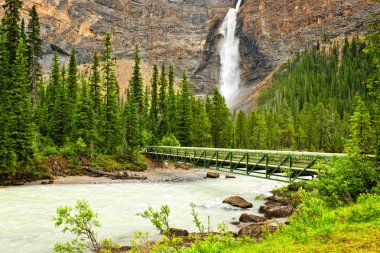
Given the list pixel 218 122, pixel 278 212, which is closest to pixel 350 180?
pixel 278 212

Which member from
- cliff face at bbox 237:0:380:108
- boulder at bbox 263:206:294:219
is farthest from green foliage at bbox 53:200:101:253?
cliff face at bbox 237:0:380:108

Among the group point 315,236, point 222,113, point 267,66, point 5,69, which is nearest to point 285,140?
point 222,113

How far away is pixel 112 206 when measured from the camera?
2270 centimetres

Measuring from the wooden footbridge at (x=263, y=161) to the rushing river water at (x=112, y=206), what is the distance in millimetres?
2447

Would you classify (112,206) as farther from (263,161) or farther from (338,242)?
(338,242)

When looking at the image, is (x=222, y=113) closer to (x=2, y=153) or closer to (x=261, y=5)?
(x=2, y=153)

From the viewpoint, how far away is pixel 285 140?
81812 millimetres

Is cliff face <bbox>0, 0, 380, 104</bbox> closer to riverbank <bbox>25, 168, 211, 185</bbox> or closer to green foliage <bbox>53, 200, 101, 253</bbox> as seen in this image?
riverbank <bbox>25, 168, 211, 185</bbox>

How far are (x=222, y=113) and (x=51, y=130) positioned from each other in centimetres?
3232

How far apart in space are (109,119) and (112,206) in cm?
2832

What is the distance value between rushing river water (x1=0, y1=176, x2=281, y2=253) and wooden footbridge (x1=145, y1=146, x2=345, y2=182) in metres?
2.45

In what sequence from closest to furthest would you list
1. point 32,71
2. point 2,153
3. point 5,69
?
point 2,153
point 5,69
point 32,71

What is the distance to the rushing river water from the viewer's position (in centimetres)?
1534

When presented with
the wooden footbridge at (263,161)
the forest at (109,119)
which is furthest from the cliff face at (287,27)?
the wooden footbridge at (263,161)
